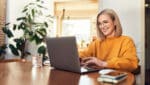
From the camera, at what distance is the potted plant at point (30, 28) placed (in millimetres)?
3795

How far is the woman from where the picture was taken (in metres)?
1.68

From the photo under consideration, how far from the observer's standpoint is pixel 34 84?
1161 millimetres

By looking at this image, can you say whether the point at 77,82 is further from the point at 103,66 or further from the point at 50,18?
the point at 50,18

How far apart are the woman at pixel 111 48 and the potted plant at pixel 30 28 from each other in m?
1.73

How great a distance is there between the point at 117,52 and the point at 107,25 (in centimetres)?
32

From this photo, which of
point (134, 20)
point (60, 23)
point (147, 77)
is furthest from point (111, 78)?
point (60, 23)

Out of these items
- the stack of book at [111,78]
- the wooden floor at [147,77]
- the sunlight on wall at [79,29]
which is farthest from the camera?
the sunlight on wall at [79,29]

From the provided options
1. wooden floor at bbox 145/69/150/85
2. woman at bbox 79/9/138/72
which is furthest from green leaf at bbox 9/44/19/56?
wooden floor at bbox 145/69/150/85

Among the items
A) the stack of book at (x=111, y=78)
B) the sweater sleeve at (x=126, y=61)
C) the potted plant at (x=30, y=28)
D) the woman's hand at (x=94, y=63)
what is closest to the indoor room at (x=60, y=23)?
the potted plant at (x=30, y=28)

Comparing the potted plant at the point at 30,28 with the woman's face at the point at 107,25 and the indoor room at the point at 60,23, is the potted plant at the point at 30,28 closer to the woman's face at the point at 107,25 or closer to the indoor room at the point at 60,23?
the indoor room at the point at 60,23

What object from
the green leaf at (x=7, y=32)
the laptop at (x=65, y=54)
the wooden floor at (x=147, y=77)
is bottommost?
the wooden floor at (x=147, y=77)

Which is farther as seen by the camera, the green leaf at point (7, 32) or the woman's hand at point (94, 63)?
the green leaf at point (7, 32)

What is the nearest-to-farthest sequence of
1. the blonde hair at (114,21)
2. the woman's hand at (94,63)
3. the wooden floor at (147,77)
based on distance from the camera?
1. the woman's hand at (94,63)
2. the blonde hair at (114,21)
3. the wooden floor at (147,77)

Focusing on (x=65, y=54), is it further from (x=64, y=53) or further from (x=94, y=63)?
(x=94, y=63)
